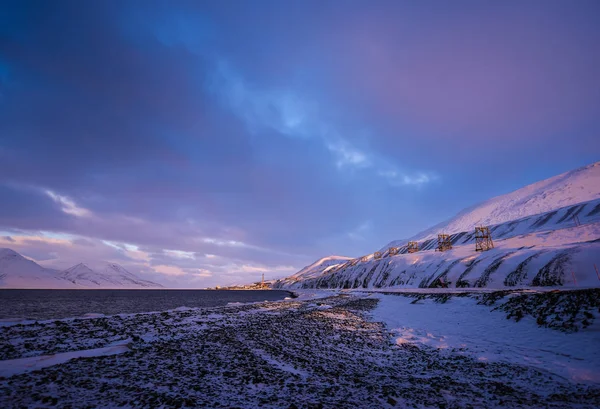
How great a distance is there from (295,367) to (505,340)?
1315 centimetres

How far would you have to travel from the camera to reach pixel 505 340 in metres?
15.7

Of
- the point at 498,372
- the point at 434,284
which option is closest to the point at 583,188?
the point at 434,284

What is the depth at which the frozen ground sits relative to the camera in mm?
7551

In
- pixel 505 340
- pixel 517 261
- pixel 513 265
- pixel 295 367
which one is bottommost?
pixel 505 340

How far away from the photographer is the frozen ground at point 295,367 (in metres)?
7.55

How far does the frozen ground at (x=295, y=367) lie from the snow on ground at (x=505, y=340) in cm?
7

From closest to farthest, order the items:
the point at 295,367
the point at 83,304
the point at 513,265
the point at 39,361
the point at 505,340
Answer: the point at 39,361 < the point at 295,367 < the point at 505,340 < the point at 513,265 < the point at 83,304

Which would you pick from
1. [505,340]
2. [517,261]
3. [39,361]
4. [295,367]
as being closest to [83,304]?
[39,361]

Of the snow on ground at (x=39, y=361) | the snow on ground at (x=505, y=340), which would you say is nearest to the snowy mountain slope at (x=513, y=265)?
the snow on ground at (x=505, y=340)

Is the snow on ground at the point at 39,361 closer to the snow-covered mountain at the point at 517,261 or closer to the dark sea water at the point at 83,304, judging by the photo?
the dark sea water at the point at 83,304

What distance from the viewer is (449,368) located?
11086mm

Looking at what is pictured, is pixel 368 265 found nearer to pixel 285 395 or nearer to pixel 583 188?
pixel 285 395

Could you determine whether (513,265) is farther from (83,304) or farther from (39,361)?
(83,304)

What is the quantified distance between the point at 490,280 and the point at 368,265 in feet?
242
